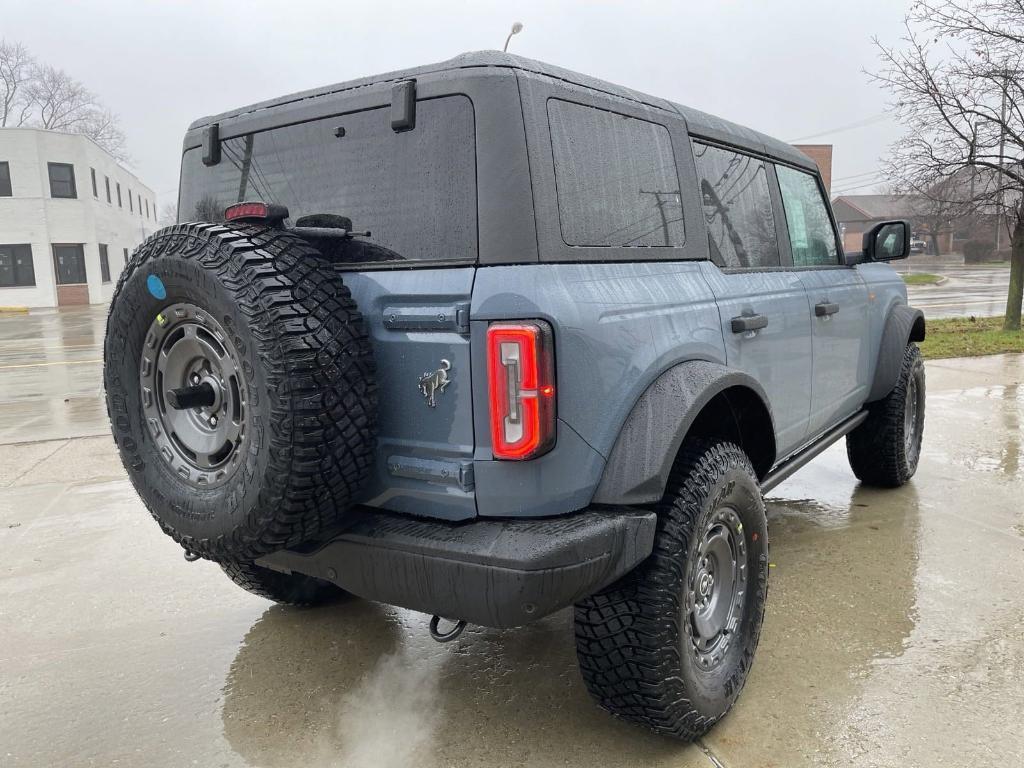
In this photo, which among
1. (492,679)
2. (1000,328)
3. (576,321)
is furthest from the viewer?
(1000,328)

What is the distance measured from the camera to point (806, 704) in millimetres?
2648

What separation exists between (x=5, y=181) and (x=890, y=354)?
1399 inches

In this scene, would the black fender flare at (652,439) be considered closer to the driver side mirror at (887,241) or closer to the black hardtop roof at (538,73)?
the black hardtop roof at (538,73)

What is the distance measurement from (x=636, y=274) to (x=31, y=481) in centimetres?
511

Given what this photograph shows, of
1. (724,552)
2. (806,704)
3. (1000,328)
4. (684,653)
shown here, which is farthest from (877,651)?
(1000,328)

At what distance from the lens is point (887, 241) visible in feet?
14.8

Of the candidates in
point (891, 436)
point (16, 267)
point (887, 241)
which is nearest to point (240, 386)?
point (887, 241)

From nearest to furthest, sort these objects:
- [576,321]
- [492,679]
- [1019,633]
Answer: [576,321], [492,679], [1019,633]

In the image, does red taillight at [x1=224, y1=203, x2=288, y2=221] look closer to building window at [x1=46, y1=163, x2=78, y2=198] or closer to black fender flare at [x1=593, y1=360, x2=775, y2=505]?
black fender flare at [x1=593, y1=360, x2=775, y2=505]

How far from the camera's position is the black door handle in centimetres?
279

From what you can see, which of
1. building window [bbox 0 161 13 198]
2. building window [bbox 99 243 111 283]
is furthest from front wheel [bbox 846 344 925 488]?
building window [bbox 99 243 111 283]

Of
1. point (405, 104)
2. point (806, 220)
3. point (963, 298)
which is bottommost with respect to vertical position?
point (963, 298)

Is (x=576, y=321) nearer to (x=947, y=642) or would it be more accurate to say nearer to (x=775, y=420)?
(x=775, y=420)

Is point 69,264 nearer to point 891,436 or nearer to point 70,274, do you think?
point 70,274
